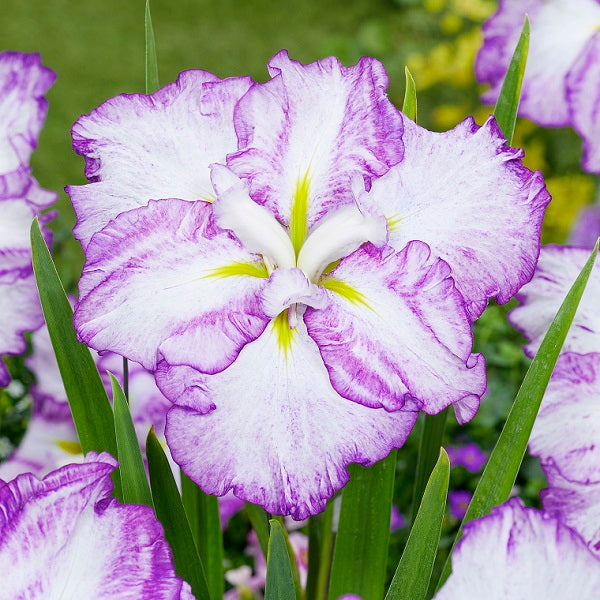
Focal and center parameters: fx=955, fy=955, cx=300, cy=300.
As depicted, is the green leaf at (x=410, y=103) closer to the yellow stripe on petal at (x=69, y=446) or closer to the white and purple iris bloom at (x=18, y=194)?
the white and purple iris bloom at (x=18, y=194)

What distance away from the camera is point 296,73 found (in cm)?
53

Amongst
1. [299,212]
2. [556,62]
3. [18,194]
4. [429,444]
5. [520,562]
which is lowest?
Answer: [520,562]

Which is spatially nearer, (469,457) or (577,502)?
(577,502)

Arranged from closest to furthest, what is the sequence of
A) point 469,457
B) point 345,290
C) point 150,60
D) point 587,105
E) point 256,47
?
point 345,290 → point 150,60 → point 587,105 → point 469,457 → point 256,47

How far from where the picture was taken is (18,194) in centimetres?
68

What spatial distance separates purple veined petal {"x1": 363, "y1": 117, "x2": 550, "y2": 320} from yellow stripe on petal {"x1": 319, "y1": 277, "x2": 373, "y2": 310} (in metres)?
0.03

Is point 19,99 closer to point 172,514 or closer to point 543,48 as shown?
point 172,514

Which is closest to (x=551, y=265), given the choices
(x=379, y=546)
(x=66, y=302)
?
(x=379, y=546)

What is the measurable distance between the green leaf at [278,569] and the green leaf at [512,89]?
0.28 metres

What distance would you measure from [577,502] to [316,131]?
281 mm

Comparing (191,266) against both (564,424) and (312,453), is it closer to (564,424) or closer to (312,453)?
(312,453)

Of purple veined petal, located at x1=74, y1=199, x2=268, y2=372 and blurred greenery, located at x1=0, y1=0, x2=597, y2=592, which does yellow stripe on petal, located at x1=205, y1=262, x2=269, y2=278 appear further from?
blurred greenery, located at x1=0, y1=0, x2=597, y2=592

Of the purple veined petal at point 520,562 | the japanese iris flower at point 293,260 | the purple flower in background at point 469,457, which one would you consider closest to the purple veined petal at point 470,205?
the japanese iris flower at point 293,260

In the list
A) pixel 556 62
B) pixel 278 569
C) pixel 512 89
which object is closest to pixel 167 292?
pixel 278 569
